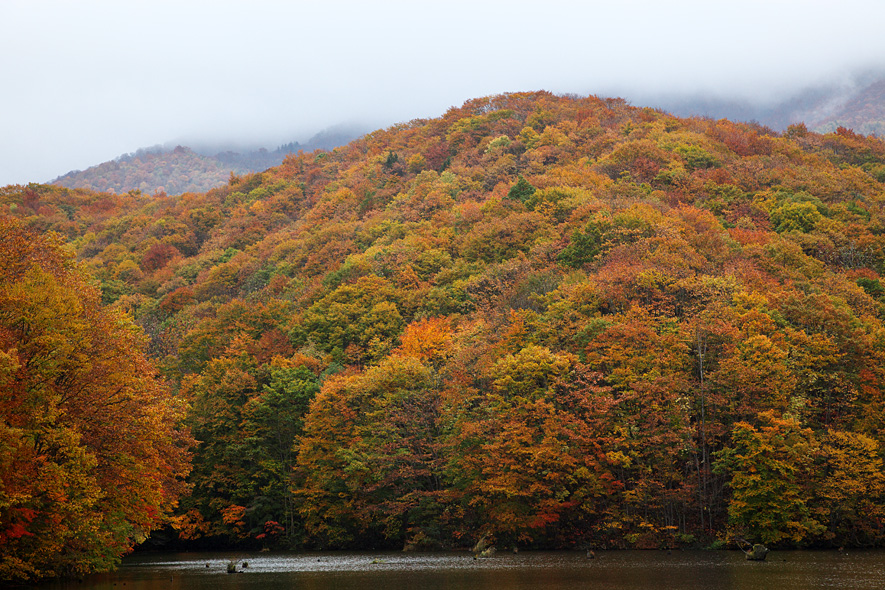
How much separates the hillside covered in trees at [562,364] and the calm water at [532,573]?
5.16 meters

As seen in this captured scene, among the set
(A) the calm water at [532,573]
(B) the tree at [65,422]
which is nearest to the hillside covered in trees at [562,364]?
(B) the tree at [65,422]

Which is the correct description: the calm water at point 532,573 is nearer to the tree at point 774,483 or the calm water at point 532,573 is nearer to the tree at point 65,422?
the tree at point 774,483

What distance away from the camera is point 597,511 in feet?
168

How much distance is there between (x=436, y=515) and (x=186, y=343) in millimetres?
34911

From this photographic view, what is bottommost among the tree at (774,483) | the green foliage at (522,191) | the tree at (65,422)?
the tree at (774,483)

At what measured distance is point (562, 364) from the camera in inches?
2039

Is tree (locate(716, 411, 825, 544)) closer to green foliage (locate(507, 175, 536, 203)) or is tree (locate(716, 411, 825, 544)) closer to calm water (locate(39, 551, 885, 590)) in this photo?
calm water (locate(39, 551, 885, 590))

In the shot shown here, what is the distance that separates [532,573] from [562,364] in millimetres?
18678

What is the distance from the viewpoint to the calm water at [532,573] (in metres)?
29.2

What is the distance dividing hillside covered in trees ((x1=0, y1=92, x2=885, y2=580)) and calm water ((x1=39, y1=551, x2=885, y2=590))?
5158 millimetres

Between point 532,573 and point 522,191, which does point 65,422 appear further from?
point 522,191

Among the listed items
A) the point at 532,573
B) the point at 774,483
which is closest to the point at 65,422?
the point at 532,573

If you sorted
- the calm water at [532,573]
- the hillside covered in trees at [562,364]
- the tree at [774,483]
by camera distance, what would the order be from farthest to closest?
the hillside covered in trees at [562,364] → the tree at [774,483] → the calm water at [532,573]

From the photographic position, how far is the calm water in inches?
1150
